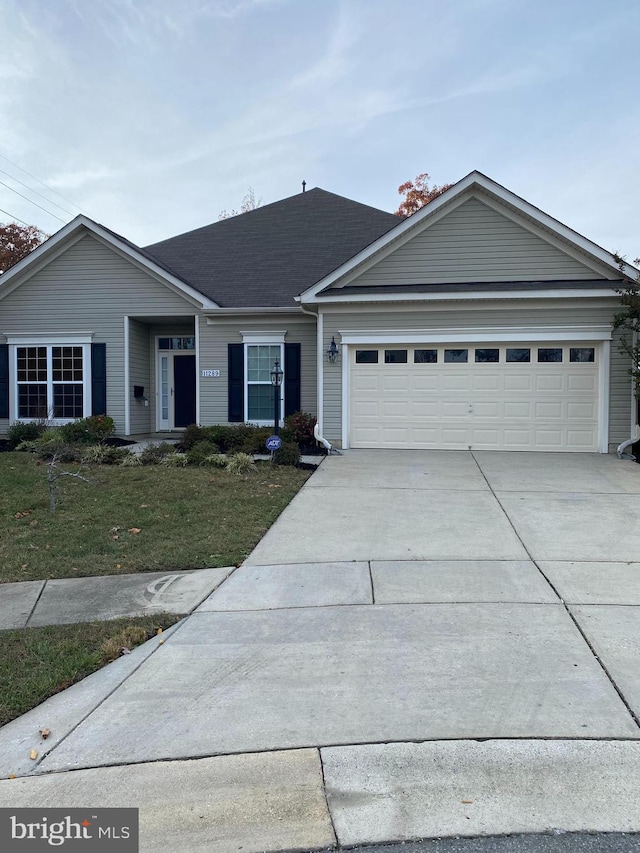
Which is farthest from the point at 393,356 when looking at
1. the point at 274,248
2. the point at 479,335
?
the point at 274,248

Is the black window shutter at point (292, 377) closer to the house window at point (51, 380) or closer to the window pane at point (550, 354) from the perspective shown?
the house window at point (51, 380)

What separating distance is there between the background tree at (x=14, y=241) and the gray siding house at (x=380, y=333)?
16.2 metres

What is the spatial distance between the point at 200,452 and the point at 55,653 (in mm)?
7305

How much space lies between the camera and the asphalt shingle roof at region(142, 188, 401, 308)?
1477 centimetres

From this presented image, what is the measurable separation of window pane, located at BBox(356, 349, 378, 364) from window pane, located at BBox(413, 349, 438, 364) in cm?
89

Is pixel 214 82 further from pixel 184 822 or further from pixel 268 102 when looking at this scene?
pixel 184 822

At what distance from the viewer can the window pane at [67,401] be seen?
1473cm

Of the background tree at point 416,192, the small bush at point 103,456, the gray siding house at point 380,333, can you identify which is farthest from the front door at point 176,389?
the background tree at point 416,192

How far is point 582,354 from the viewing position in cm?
1195

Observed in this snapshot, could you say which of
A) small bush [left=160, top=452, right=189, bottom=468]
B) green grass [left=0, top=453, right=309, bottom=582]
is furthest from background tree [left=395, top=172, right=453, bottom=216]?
green grass [left=0, top=453, right=309, bottom=582]

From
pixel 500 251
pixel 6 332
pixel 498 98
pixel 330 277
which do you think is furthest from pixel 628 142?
pixel 6 332

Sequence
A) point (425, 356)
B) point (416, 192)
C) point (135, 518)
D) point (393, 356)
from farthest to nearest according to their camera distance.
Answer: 1. point (416, 192)
2. point (393, 356)
3. point (425, 356)
4. point (135, 518)

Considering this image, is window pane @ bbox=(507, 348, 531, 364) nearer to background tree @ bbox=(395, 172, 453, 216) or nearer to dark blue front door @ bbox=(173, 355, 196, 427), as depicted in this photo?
dark blue front door @ bbox=(173, 355, 196, 427)

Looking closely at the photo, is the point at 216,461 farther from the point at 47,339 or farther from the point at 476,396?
the point at 47,339
